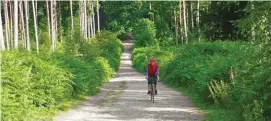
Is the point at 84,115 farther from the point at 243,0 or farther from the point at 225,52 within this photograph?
the point at 243,0

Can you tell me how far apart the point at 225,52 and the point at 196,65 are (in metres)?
2.49

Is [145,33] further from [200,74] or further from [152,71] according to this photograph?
[152,71]

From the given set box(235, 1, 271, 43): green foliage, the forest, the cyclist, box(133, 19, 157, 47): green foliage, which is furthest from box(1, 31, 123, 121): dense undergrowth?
box(133, 19, 157, 47): green foliage

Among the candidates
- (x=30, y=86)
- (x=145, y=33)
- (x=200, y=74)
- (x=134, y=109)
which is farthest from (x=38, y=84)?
(x=145, y=33)

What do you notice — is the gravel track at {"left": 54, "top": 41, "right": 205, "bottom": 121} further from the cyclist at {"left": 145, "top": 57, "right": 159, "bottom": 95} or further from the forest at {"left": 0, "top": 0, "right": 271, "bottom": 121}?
the cyclist at {"left": 145, "top": 57, "right": 159, "bottom": 95}

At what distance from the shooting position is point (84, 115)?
13312 millimetres

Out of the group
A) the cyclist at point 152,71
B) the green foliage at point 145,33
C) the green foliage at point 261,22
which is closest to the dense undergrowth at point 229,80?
the green foliage at point 261,22

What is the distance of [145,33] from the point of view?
1999 inches

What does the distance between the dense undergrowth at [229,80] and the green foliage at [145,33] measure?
24.2 meters

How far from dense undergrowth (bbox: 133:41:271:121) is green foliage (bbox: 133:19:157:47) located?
24.2m

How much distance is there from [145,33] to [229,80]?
35.5 m

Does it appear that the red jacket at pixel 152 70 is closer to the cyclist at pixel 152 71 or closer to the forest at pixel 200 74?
the cyclist at pixel 152 71

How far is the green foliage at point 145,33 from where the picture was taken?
50281mm

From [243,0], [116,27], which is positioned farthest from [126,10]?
[243,0]
